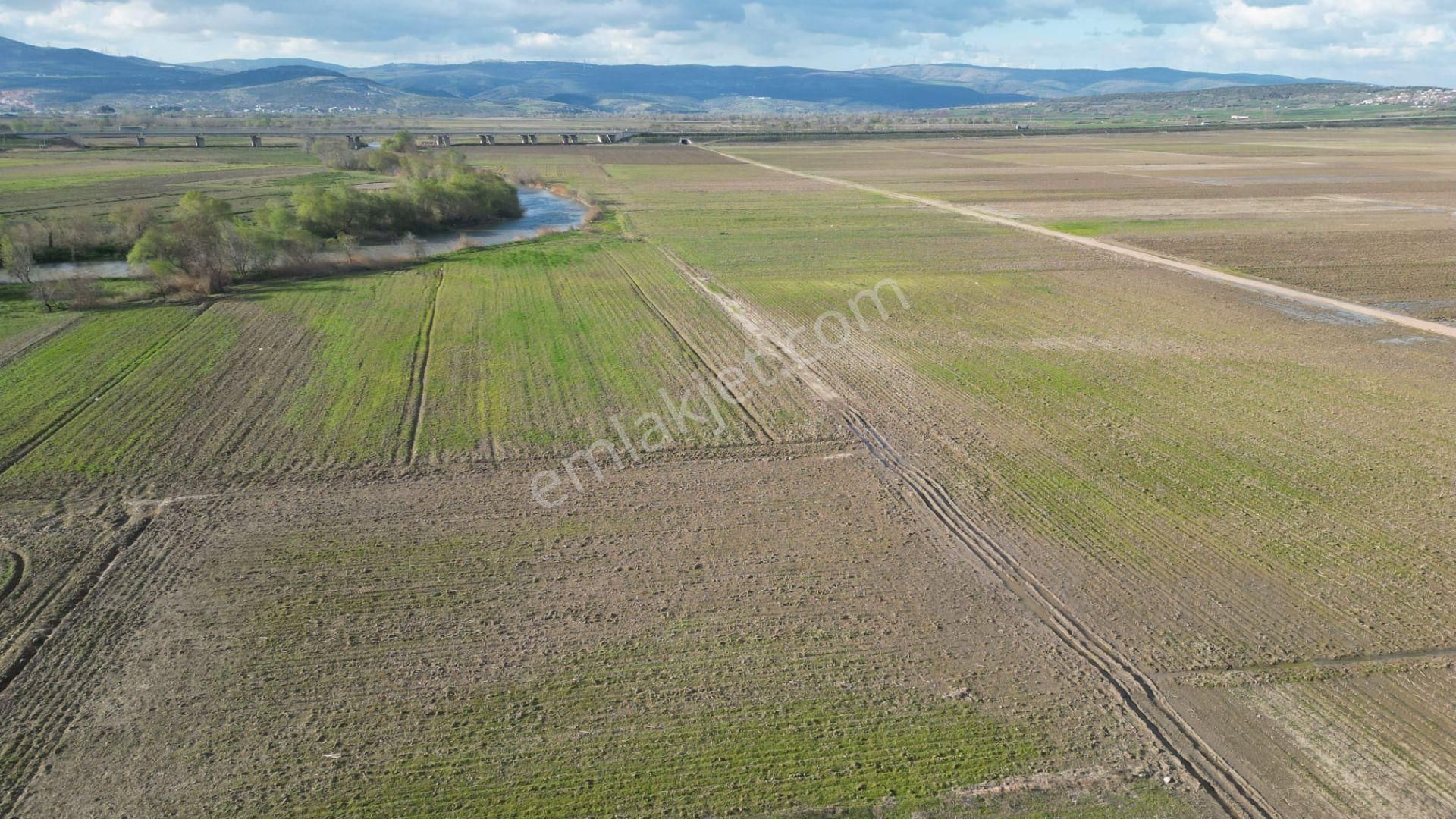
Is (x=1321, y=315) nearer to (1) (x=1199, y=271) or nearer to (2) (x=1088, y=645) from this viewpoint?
(1) (x=1199, y=271)

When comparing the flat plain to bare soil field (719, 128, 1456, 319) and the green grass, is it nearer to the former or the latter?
the green grass

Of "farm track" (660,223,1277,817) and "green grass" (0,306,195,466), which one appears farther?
"green grass" (0,306,195,466)

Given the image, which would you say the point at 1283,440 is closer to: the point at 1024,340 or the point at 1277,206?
the point at 1024,340

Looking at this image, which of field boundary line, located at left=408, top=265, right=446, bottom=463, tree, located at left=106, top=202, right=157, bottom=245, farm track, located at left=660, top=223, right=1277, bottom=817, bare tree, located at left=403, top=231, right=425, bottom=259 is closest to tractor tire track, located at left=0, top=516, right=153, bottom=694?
field boundary line, located at left=408, top=265, right=446, bottom=463

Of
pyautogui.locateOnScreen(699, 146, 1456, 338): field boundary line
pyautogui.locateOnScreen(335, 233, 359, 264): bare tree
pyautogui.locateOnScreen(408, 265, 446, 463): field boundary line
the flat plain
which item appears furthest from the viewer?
pyautogui.locateOnScreen(335, 233, 359, 264): bare tree

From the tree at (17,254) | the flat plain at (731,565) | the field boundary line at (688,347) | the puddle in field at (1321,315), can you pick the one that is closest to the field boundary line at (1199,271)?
the puddle in field at (1321,315)

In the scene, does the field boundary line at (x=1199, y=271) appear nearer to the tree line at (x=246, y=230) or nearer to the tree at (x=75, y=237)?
the tree line at (x=246, y=230)

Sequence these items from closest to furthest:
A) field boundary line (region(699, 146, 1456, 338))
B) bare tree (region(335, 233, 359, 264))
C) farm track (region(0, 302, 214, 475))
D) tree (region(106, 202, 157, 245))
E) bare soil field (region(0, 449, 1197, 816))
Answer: bare soil field (region(0, 449, 1197, 816)) < farm track (region(0, 302, 214, 475)) < field boundary line (region(699, 146, 1456, 338)) < bare tree (region(335, 233, 359, 264)) < tree (region(106, 202, 157, 245))

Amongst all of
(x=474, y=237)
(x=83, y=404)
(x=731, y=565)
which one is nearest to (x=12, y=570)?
(x=83, y=404)
